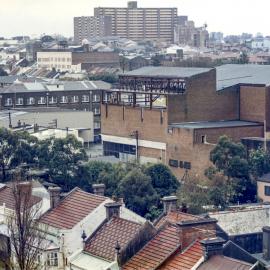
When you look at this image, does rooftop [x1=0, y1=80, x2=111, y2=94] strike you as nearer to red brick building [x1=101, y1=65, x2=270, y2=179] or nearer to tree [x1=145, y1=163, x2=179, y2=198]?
red brick building [x1=101, y1=65, x2=270, y2=179]

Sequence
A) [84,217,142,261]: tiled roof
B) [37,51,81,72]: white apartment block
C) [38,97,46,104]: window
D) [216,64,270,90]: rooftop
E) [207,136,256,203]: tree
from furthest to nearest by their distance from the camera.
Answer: [37,51,81,72]: white apartment block < [38,97,46,104]: window < [216,64,270,90]: rooftop < [207,136,256,203]: tree < [84,217,142,261]: tiled roof

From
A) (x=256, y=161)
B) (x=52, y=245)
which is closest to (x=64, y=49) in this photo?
(x=256, y=161)

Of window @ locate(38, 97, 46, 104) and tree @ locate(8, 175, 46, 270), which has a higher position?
Result: tree @ locate(8, 175, 46, 270)

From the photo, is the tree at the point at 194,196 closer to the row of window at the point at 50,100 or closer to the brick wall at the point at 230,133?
the brick wall at the point at 230,133

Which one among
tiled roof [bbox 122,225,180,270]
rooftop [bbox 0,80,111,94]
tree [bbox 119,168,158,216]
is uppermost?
tiled roof [bbox 122,225,180,270]

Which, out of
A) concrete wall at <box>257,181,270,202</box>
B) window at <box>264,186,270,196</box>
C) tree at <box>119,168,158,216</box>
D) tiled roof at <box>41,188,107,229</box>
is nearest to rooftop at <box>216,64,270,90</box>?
concrete wall at <box>257,181,270,202</box>

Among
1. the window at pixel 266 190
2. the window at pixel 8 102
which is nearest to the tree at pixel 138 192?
the window at pixel 266 190

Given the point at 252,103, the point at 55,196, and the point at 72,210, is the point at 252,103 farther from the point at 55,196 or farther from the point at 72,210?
the point at 72,210
